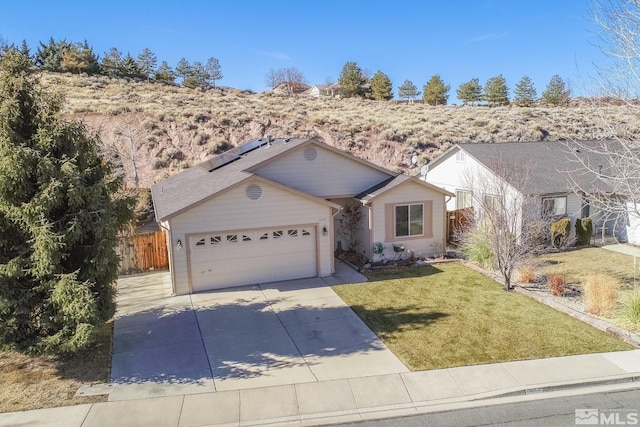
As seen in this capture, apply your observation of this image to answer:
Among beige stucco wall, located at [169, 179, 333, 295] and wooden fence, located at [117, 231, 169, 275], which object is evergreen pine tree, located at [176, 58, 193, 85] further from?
beige stucco wall, located at [169, 179, 333, 295]

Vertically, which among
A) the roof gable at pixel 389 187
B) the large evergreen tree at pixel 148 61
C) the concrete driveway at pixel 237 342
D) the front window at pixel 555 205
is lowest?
the concrete driveway at pixel 237 342

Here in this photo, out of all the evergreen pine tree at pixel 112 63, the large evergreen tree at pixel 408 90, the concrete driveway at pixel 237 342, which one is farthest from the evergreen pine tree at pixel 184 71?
the concrete driveway at pixel 237 342

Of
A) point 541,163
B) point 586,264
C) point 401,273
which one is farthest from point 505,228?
point 541,163

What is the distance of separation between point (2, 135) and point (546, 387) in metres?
11.6

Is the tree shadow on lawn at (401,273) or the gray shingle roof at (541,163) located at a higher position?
the gray shingle roof at (541,163)

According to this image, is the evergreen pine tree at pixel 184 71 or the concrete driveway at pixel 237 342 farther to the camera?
the evergreen pine tree at pixel 184 71

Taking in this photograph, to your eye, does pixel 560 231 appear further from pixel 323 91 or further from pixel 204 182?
pixel 323 91

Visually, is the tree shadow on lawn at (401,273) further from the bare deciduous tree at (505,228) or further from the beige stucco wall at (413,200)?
the bare deciduous tree at (505,228)

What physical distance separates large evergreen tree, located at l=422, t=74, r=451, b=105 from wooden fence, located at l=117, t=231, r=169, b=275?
53.4m

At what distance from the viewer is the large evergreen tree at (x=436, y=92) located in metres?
62.4

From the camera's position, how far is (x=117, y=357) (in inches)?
397

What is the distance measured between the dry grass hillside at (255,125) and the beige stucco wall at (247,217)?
22122 mm

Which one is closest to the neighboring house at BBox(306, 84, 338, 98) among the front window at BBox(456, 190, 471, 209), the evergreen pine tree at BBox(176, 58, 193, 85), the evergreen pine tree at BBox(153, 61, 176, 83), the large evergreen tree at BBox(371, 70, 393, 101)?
the large evergreen tree at BBox(371, 70, 393, 101)

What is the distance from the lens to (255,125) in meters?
42.7
